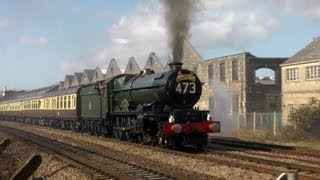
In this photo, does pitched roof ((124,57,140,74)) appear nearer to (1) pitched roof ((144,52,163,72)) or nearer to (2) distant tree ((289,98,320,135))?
(1) pitched roof ((144,52,163,72))

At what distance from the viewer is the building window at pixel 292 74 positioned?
38844mm

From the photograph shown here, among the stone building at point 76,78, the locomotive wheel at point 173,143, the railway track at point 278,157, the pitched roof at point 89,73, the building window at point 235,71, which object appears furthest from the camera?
the stone building at point 76,78

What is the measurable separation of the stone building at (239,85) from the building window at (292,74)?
205 inches

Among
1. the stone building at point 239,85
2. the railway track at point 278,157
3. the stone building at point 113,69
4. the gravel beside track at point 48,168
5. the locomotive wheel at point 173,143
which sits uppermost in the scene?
the stone building at point 113,69

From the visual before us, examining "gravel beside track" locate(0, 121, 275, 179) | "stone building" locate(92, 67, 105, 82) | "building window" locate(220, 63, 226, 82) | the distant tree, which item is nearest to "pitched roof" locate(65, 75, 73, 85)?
"stone building" locate(92, 67, 105, 82)

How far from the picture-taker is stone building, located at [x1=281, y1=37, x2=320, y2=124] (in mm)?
36375

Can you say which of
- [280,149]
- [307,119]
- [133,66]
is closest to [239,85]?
[307,119]

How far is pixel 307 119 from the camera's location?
27578mm

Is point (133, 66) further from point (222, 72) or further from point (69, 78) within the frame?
point (69, 78)

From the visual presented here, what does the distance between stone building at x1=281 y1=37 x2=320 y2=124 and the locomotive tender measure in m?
15.5

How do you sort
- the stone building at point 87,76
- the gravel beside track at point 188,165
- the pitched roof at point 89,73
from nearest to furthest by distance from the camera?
the gravel beside track at point 188,165 → the stone building at point 87,76 → the pitched roof at point 89,73

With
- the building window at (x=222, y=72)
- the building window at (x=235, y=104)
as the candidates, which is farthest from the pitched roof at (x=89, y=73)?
the building window at (x=235, y=104)

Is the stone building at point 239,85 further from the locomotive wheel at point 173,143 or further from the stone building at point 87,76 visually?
the stone building at point 87,76

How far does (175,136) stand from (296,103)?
22.6 metres
